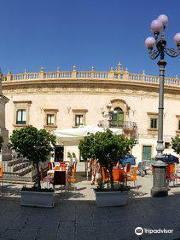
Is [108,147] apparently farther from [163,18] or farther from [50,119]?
[50,119]

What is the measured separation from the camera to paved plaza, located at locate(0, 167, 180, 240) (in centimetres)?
469

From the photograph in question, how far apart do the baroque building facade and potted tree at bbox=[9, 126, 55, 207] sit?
775 inches

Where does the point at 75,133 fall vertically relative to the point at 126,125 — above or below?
below

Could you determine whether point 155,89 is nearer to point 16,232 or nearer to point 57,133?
point 57,133

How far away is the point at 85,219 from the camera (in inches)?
223

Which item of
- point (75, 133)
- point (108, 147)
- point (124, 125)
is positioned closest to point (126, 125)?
point (124, 125)

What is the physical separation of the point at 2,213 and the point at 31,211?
0.72 meters

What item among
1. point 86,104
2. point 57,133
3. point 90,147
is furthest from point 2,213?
point 86,104

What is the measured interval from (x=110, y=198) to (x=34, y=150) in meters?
2.68

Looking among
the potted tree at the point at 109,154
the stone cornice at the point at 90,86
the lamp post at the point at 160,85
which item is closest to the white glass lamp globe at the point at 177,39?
the lamp post at the point at 160,85

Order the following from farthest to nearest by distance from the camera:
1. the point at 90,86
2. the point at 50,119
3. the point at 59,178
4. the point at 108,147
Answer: the point at 50,119 → the point at 90,86 → the point at 59,178 → the point at 108,147

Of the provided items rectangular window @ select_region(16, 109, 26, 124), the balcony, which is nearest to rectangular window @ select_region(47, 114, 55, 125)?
rectangular window @ select_region(16, 109, 26, 124)

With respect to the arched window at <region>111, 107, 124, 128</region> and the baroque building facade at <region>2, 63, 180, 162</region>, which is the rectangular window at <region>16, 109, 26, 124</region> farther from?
the arched window at <region>111, 107, 124, 128</region>

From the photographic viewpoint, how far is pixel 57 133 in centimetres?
1157
